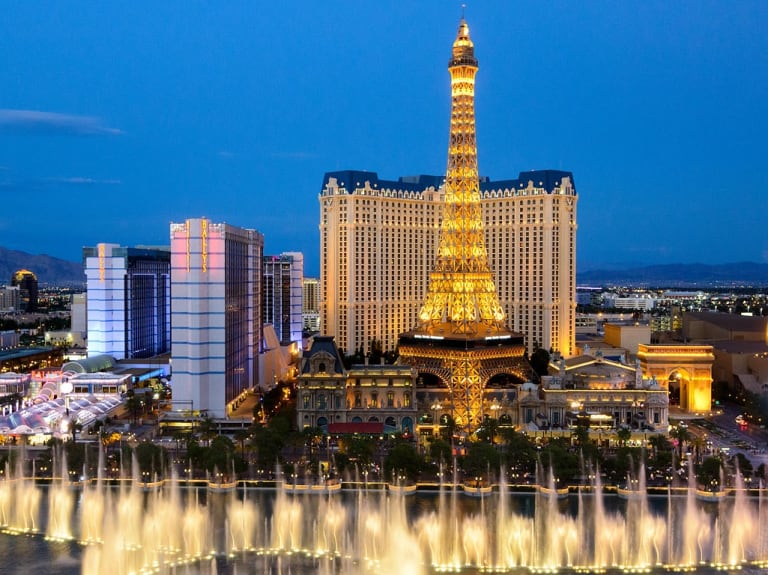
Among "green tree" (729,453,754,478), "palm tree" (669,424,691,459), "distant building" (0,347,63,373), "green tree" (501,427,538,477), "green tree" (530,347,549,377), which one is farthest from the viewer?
"distant building" (0,347,63,373)

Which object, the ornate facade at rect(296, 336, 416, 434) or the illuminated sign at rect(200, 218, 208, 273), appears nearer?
the illuminated sign at rect(200, 218, 208, 273)

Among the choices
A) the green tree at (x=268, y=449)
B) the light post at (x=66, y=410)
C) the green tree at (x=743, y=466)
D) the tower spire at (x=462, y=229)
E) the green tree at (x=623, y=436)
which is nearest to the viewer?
the green tree at (x=743, y=466)

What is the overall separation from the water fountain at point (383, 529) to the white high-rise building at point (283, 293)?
176ft

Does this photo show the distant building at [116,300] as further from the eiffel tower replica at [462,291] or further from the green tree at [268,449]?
the green tree at [268,449]

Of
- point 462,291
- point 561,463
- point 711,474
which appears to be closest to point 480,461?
point 561,463

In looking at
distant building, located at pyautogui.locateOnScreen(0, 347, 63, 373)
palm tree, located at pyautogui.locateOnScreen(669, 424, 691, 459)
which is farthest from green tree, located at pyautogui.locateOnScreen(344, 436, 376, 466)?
distant building, located at pyautogui.locateOnScreen(0, 347, 63, 373)

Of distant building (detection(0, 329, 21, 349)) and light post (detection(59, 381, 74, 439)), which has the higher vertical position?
distant building (detection(0, 329, 21, 349))

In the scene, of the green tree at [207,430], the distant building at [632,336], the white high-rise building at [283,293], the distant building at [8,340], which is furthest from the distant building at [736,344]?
the distant building at [8,340]

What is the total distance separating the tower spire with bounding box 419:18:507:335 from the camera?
8369cm

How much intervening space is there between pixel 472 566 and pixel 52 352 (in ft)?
268

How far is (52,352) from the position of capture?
346ft

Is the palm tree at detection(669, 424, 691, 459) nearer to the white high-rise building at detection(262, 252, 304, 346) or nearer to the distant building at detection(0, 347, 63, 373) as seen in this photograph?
the white high-rise building at detection(262, 252, 304, 346)

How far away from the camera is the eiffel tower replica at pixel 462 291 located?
77188mm

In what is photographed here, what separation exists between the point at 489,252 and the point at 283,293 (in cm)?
2804
